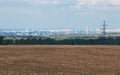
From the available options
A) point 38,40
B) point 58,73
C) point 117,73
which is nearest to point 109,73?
point 117,73

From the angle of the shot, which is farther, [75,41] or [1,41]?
[75,41]

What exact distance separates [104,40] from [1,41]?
2444 cm

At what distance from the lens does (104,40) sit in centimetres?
9425

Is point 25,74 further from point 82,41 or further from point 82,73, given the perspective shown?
point 82,41

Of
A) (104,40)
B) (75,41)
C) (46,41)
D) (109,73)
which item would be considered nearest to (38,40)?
(46,41)

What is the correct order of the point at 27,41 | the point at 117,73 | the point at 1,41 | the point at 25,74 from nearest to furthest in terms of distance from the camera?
the point at 25,74 → the point at 117,73 → the point at 1,41 → the point at 27,41

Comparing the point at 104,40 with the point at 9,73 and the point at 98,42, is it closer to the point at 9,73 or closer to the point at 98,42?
the point at 98,42

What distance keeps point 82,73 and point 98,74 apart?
3.13 feet

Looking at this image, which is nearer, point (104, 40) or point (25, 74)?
point (25, 74)

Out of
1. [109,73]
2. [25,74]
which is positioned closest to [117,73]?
[109,73]

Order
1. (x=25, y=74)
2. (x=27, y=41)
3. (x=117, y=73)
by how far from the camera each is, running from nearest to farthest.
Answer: (x=25, y=74)
(x=117, y=73)
(x=27, y=41)

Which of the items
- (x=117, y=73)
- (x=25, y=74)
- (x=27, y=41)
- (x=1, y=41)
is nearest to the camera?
(x=25, y=74)

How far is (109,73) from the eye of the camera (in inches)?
984

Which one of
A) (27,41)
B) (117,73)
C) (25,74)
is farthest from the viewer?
(27,41)
